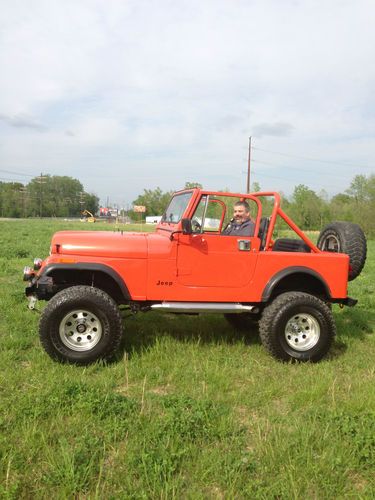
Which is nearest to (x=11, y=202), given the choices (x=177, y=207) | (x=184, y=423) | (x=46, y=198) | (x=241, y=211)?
(x=46, y=198)

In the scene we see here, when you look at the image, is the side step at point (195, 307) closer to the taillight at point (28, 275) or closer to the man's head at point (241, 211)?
the man's head at point (241, 211)

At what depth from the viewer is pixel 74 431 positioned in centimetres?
314

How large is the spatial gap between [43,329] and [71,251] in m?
0.84

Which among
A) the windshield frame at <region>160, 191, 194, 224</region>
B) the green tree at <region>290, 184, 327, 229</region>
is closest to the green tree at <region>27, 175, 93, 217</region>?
the green tree at <region>290, 184, 327, 229</region>

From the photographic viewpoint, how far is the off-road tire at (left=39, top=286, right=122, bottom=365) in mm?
4285

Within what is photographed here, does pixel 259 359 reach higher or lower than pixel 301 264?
lower

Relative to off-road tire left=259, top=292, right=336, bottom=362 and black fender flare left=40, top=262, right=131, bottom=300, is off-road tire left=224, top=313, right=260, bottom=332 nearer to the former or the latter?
off-road tire left=259, top=292, right=336, bottom=362

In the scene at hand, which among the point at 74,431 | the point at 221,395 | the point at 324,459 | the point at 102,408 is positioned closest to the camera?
the point at 324,459

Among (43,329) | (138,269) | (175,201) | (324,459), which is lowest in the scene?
(324,459)

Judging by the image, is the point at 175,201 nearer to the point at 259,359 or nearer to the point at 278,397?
the point at 259,359

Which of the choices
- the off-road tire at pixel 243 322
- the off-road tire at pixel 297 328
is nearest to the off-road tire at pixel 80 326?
the off-road tire at pixel 297 328

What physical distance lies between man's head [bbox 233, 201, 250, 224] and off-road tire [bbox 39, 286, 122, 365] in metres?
1.91

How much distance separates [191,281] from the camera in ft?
15.4

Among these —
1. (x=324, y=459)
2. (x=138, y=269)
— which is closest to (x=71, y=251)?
(x=138, y=269)
